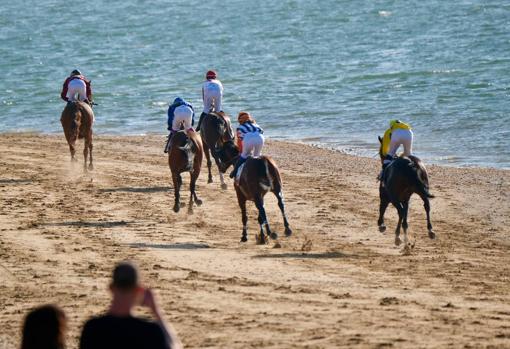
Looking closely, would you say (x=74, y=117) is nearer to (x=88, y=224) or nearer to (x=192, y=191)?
(x=192, y=191)

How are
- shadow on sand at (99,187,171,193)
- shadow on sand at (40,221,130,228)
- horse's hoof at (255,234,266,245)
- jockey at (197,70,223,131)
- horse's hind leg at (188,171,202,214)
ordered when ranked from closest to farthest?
horse's hoof at (255,234,266,245) < shadow on sand at (40,221,130,228) < horse's hind leg at (188,171,202,214) < shadow on sand at (99,187,171,193) < jockey at (197,70,223,131)

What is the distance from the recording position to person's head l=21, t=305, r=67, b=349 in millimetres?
9047

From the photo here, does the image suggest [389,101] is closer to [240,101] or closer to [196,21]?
[240,101]

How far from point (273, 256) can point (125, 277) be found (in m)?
10.5

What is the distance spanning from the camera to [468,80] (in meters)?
→ 46.2

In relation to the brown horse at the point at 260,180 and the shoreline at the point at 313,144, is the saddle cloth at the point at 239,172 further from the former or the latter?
the shoreline at the point at 313,144

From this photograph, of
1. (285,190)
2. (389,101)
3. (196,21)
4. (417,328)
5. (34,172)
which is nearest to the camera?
(417,328)

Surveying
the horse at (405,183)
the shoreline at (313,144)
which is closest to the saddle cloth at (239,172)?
the horse at (405,183)

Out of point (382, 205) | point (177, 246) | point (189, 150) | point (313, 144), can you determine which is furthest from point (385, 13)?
point (177, 246)

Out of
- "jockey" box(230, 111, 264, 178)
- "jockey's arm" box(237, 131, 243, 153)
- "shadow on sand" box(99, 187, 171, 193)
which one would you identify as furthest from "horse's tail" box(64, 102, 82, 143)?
"jockey" box(230, 111, 264, 178)

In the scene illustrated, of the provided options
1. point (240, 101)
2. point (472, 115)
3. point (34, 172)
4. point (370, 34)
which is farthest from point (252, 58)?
point (34, 172)

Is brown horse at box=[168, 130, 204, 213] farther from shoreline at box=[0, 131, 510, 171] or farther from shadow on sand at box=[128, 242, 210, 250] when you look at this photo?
shoreline at box=[0, 131, 510, 171]

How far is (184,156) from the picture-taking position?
23.4 m

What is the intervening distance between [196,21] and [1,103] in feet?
87.6
